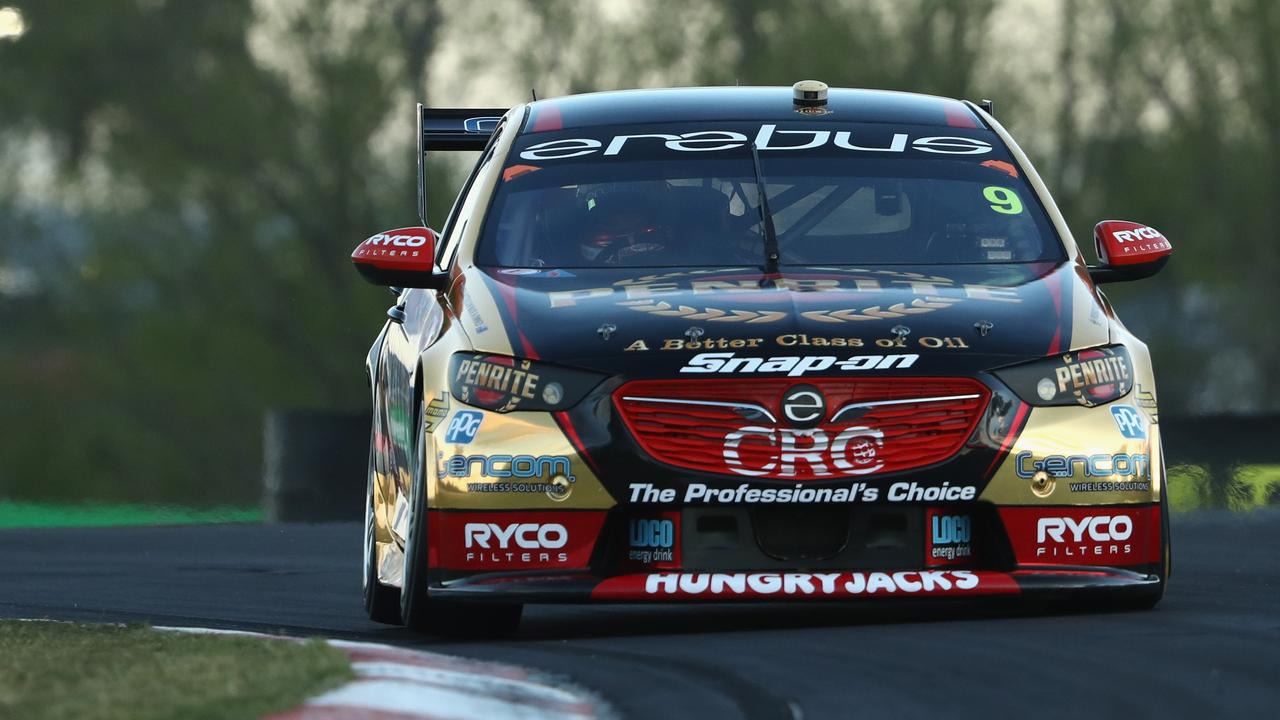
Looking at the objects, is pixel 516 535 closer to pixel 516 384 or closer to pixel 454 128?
pixel 516 384

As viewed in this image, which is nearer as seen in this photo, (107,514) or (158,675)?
(158,675)

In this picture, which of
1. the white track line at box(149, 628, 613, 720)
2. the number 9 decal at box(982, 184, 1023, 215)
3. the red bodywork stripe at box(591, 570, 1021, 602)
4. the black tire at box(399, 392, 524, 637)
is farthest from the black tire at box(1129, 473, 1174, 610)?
the white track line at box(149, 628, 613, 720)

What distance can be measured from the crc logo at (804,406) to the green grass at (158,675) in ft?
4.59

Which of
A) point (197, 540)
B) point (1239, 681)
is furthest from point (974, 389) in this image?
point (197, 540)

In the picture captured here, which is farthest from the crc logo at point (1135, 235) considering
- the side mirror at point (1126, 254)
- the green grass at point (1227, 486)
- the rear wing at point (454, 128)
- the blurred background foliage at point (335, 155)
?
→ the blurred background foliage at point (335, 155)

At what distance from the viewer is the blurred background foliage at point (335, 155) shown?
37375mm

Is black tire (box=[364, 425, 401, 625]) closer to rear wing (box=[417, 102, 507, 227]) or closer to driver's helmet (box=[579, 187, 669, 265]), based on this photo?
driver's helmet (box=[579, 187, 669, 265])

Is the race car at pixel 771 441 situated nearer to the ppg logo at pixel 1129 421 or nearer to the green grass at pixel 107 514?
the ppg logo at pixel 1129 421

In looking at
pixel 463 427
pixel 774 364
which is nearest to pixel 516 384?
pixel 463 427

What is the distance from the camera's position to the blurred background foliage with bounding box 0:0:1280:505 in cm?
3738

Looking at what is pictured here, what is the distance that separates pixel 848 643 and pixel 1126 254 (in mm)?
1966

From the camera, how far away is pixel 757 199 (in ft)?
27.4

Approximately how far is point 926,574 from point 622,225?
171 cm

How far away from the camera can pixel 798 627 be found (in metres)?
7.51
